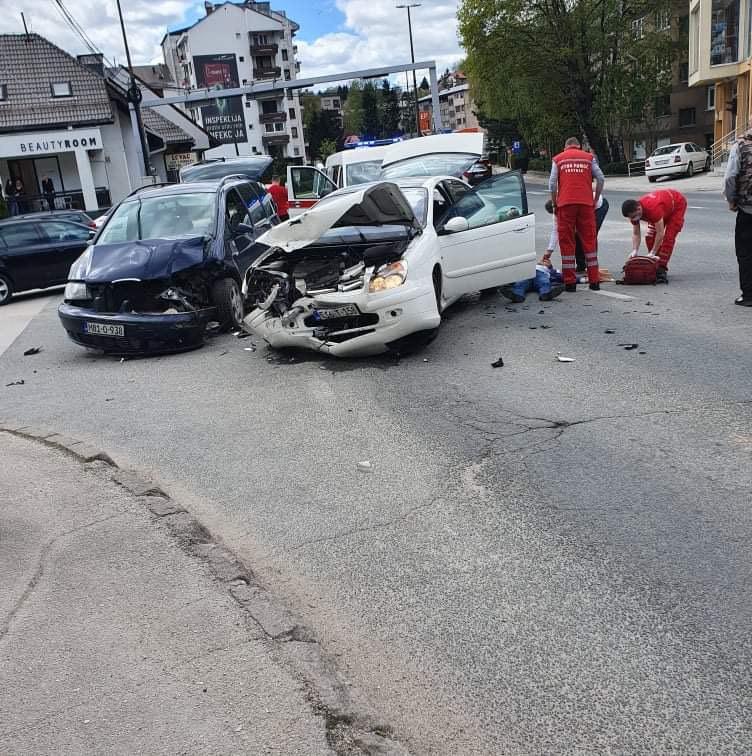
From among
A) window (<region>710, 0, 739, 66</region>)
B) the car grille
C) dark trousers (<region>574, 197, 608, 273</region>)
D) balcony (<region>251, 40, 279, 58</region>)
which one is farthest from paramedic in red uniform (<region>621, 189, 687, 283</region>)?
balcony (<region>251, 40, 279, 58</region>)

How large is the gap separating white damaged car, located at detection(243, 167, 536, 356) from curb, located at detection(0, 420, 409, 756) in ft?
9.75

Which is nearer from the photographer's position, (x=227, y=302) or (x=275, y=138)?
(x=227, y=302)

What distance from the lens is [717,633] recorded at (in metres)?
3.46

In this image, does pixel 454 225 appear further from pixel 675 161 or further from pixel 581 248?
pixel 675 161

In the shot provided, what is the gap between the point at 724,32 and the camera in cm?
4331

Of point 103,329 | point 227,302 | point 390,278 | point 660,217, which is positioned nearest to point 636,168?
point 660,217

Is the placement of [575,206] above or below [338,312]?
above

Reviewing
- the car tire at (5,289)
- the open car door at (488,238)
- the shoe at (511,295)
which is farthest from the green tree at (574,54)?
the open car door at (488,238)

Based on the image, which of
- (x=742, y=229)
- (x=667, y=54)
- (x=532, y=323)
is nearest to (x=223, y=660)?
(x=532, y=323)

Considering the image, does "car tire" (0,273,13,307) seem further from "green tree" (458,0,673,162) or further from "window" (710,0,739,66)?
"green tree" (458,0,673,162)

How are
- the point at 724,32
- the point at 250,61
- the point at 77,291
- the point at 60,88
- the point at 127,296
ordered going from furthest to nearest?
the point at 250,61, the point at 724,32, the point at 60,88, the point at 77,291, the point at 127,296

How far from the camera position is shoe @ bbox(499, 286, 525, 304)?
11.2m

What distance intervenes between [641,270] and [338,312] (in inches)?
197

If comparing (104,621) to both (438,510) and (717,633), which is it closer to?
(438,510)
